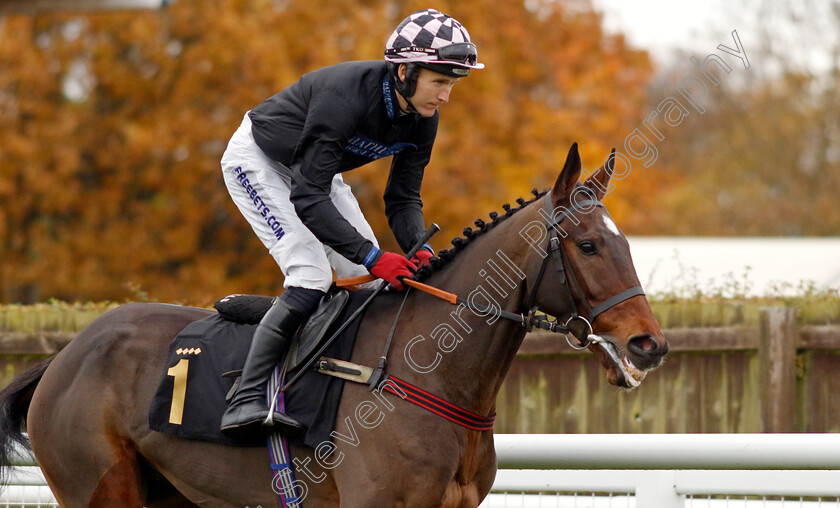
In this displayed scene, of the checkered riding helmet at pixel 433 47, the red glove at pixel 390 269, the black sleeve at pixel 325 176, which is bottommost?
the red glove at pixel 390 269

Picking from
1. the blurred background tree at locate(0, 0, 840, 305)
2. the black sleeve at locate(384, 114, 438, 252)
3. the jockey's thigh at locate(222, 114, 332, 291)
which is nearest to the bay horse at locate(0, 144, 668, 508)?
the jockey's thigh at locate(222, 114, 332, 291)

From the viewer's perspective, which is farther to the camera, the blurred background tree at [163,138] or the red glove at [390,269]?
the blurred background tree at [163,138]

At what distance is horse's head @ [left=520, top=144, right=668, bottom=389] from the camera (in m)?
3.62

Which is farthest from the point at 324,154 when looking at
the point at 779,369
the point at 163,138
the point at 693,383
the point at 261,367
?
the point at 163,138

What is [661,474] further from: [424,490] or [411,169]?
[411,169]

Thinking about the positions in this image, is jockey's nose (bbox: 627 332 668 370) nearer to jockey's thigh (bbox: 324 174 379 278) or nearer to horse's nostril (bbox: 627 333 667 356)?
horse's nostril (bbox: 627 333 667 356)

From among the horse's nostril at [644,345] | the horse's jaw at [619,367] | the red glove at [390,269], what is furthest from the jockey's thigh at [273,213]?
the horse's nostril at [644,345]

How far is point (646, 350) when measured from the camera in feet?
11.7

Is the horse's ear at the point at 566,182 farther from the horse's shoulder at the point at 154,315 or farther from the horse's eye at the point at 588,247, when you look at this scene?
the horse's shoulder at the point at 154,315

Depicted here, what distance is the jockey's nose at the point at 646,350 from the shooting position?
356cm

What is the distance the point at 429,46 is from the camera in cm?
402

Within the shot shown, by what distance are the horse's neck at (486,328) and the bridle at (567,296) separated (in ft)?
0.23

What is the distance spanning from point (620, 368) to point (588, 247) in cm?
46

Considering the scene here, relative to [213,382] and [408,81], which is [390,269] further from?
[213,382]
